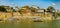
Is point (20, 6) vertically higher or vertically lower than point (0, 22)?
higher

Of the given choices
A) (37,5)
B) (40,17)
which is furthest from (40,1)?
(40,17)

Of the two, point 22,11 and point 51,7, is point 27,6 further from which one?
point 51,7

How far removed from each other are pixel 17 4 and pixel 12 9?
0.10m

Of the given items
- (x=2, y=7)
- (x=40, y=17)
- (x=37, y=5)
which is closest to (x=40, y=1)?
(x=37, y=5)

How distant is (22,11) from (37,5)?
0.23 meters

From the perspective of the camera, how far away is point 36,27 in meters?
2.24

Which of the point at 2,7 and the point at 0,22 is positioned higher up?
the point at 2,7

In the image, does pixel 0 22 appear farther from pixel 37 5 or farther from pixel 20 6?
pixel 37 5

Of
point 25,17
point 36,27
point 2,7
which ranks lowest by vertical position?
point 36,27

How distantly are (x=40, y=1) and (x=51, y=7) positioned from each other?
0.58 ft

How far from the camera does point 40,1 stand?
2275 millimetres

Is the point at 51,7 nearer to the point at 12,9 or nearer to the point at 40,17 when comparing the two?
the point at 40,17

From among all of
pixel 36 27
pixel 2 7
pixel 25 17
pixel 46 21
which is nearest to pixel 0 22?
pixel 2 7

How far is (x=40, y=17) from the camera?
2.26 metres
